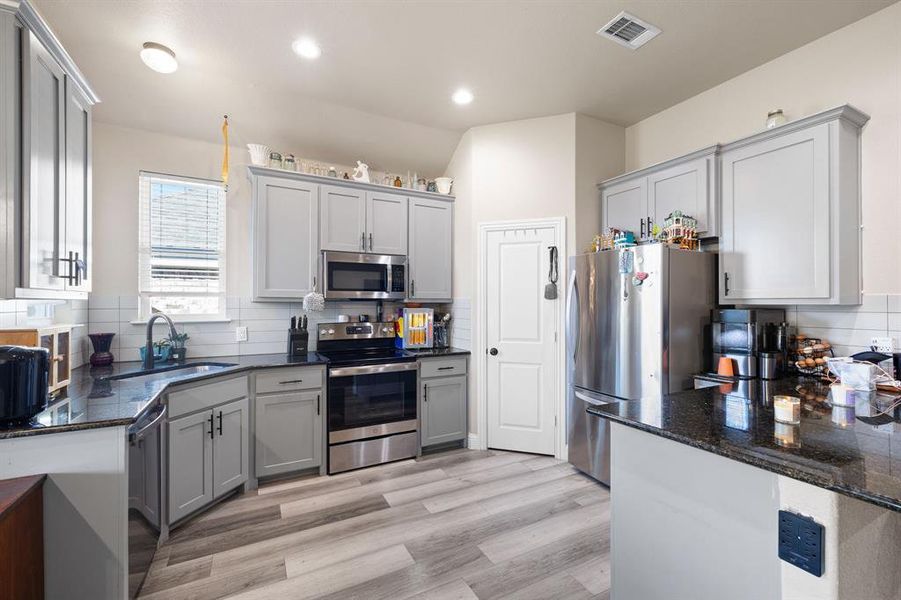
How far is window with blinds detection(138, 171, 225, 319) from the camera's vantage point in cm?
310

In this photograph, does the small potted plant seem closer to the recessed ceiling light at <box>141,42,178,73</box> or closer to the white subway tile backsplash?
the recessed ceiling light at <box>141,42,178,73</box>

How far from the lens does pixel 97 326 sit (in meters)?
2.91

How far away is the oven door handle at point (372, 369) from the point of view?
10.2ft

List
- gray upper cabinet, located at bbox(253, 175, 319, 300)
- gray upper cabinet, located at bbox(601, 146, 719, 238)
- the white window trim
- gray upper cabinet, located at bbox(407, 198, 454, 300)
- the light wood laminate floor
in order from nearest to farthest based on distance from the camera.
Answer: the light wood laminate floor < gray upper cabinet, located at bbox(601, 146, 719, 238) < the white window trim < gray upper cabinet, located at bbox(253, 175, 319, 300) < gray upper cabinet, located at bbox(407, 198, 454, 300)

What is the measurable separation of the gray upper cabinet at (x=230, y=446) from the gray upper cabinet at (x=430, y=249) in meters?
1.68

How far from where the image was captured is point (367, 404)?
322cm

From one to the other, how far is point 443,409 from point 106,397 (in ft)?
7.71

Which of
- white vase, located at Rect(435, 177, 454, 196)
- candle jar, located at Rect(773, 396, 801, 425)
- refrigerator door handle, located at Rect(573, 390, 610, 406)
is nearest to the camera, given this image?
candle jar, located at Rect(773, 396, 801, 425)

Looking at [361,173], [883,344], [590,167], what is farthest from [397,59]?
[883,344]

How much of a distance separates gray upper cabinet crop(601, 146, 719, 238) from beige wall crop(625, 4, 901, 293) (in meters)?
0.43

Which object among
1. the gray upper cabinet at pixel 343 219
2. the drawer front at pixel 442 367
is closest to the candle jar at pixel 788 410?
the drawer front at pixel 442 367

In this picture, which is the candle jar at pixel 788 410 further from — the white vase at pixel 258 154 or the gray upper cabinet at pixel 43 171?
the white vase at pixel 258 154

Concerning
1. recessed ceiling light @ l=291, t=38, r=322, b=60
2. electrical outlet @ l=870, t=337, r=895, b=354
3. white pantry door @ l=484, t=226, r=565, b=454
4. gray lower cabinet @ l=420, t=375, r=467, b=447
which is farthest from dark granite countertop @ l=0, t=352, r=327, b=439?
electrical outlet @ l=870, t=337, r=895, b=354

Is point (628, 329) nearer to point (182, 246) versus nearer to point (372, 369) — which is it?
point (372, 369)
